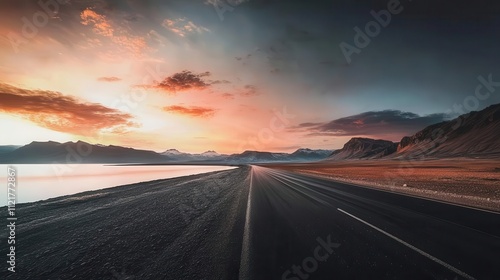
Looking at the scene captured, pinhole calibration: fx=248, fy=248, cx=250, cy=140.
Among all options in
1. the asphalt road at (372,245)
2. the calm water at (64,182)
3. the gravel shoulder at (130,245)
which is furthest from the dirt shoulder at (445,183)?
the calm water at (64,182)

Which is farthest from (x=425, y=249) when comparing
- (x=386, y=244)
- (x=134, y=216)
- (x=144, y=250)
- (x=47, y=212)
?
(x=47, y=212)

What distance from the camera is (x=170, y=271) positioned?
4984 millimetres

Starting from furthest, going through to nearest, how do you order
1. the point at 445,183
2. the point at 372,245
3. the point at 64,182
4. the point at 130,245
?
the point at 64,182, the point at 445,183, the point at 130,245, the point at 372,245

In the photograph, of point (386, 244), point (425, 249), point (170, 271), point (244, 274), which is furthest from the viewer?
point (386, 244)

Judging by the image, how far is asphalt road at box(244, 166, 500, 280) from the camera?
4754mm

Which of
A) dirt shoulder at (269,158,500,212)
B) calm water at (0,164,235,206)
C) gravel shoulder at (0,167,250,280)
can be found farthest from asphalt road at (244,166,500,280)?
calm water at (0,164,235,206)

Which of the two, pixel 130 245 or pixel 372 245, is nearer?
pixel 372 245

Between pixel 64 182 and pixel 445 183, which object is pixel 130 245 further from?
pixel 64 182

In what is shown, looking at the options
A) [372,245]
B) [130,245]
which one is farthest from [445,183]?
[130,245]

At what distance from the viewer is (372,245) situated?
6168 mm

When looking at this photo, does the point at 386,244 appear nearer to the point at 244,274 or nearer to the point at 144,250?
the point at 244,274

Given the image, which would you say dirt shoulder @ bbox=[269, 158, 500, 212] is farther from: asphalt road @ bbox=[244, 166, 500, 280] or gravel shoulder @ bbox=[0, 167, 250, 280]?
gravel shoulder @ bbox=[0, 167, 250, 280]

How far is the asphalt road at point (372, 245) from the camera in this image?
15.6 feet

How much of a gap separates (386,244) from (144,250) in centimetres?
616
